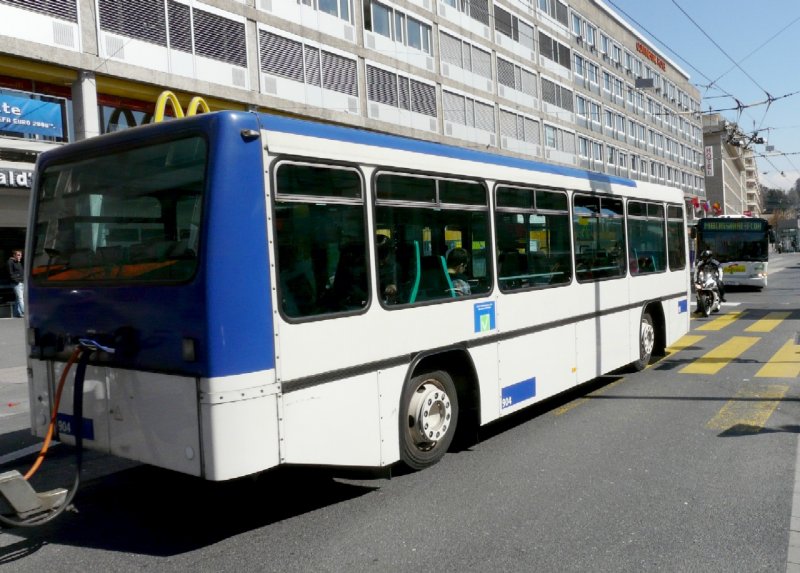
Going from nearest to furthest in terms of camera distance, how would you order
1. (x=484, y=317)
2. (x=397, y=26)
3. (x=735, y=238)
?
(x=484, y=317) < (x=735, y=238) < (x=397, y=26)

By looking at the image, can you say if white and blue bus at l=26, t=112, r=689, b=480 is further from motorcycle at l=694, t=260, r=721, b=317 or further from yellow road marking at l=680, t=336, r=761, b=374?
motorcycle at l=694, t=260, r=721, b=317

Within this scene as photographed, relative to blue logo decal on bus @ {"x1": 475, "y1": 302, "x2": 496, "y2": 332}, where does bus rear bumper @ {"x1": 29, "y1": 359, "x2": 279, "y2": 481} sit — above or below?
below

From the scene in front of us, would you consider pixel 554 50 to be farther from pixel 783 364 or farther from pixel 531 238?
pixel 531 238

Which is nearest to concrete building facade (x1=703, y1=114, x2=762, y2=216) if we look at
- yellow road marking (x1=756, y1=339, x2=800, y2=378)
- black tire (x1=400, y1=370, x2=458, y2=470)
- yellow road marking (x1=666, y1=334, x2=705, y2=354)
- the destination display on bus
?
the destination display on bus

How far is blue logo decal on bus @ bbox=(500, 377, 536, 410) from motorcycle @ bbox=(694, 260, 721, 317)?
1299cm

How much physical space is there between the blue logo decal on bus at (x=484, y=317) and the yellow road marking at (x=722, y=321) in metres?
10.8

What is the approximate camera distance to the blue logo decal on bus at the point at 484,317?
21.1 feet

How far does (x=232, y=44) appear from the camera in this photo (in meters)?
23.1

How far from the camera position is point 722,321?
56.6 feet

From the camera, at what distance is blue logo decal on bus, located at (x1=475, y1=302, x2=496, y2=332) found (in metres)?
6.43

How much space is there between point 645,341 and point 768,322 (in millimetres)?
8043

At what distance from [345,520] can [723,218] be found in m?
26.4

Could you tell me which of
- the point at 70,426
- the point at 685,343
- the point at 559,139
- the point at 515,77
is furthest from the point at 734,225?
the point at 70,426

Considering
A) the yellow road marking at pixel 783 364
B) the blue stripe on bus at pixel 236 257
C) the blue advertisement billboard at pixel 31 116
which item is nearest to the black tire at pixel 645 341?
the yellow road marking at pixel 783 364
